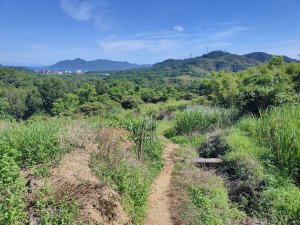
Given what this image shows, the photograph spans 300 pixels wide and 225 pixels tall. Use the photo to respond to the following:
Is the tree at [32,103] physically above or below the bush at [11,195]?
below

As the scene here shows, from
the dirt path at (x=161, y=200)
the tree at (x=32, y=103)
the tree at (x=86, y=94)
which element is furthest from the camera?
the tree at (x=32, y=103)

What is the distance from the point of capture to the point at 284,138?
1002cm

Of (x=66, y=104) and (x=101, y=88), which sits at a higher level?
(x=101, y=88)

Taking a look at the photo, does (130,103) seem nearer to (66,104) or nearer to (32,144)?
(66,104)

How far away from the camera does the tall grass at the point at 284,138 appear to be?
9.60 meters

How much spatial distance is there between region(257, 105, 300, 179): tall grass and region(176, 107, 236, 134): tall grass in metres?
4.80

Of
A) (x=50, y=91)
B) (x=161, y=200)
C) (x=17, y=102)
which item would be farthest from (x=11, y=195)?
(x=50, y=91)

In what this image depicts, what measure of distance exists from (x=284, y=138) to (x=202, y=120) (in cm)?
686

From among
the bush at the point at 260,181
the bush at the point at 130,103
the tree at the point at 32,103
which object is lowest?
the tree at the point at 32,103

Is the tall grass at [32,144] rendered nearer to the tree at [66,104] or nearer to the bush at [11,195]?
the bush at [11,195]

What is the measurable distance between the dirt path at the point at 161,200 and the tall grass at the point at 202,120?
16.5 feet

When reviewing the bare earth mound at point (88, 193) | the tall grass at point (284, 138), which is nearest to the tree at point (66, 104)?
the tall grass at point (284, 138)

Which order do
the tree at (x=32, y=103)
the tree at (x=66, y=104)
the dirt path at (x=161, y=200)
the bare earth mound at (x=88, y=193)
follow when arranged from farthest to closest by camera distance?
1. the tree at (x=32, y=103)
2. the tree at (x=66, y=104)
3. the dirt path at (x=161, y=200)
4. the bare earth mound at (x=88, y=193)

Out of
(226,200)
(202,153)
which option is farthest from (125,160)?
(202,153)
